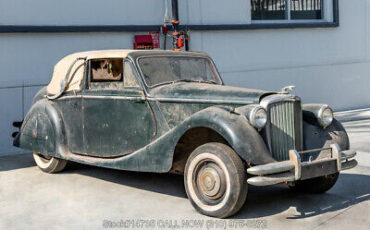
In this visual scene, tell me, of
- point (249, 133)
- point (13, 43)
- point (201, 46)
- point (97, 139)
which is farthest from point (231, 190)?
point (201, 46)

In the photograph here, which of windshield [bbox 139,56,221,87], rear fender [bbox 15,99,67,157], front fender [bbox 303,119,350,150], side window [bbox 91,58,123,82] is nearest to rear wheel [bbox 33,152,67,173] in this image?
rear fender [bbox 15,99,67,157]

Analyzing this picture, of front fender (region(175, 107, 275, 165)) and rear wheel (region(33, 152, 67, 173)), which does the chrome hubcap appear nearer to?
front fender (region(175, 107, 275, 165))

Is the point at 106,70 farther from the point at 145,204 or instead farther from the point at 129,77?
the point at 145,204

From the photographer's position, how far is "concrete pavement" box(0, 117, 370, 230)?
14.1 ft

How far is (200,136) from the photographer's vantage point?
4.92 metres

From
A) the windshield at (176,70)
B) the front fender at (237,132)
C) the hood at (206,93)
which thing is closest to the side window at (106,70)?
the windshield at (176,70)

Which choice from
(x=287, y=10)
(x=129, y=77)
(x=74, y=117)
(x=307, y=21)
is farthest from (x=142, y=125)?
(x=307, y=21)

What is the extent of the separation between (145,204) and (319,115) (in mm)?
1946

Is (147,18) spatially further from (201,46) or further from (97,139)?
(97,139)

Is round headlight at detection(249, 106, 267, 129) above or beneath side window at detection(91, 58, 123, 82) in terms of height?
beneath

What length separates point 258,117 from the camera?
435 cm

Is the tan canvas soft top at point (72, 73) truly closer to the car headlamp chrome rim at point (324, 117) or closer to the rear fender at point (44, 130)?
the rear fender at point (44, 130)

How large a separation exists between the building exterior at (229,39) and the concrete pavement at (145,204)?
2.17 meters

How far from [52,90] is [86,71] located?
27.3 inches
